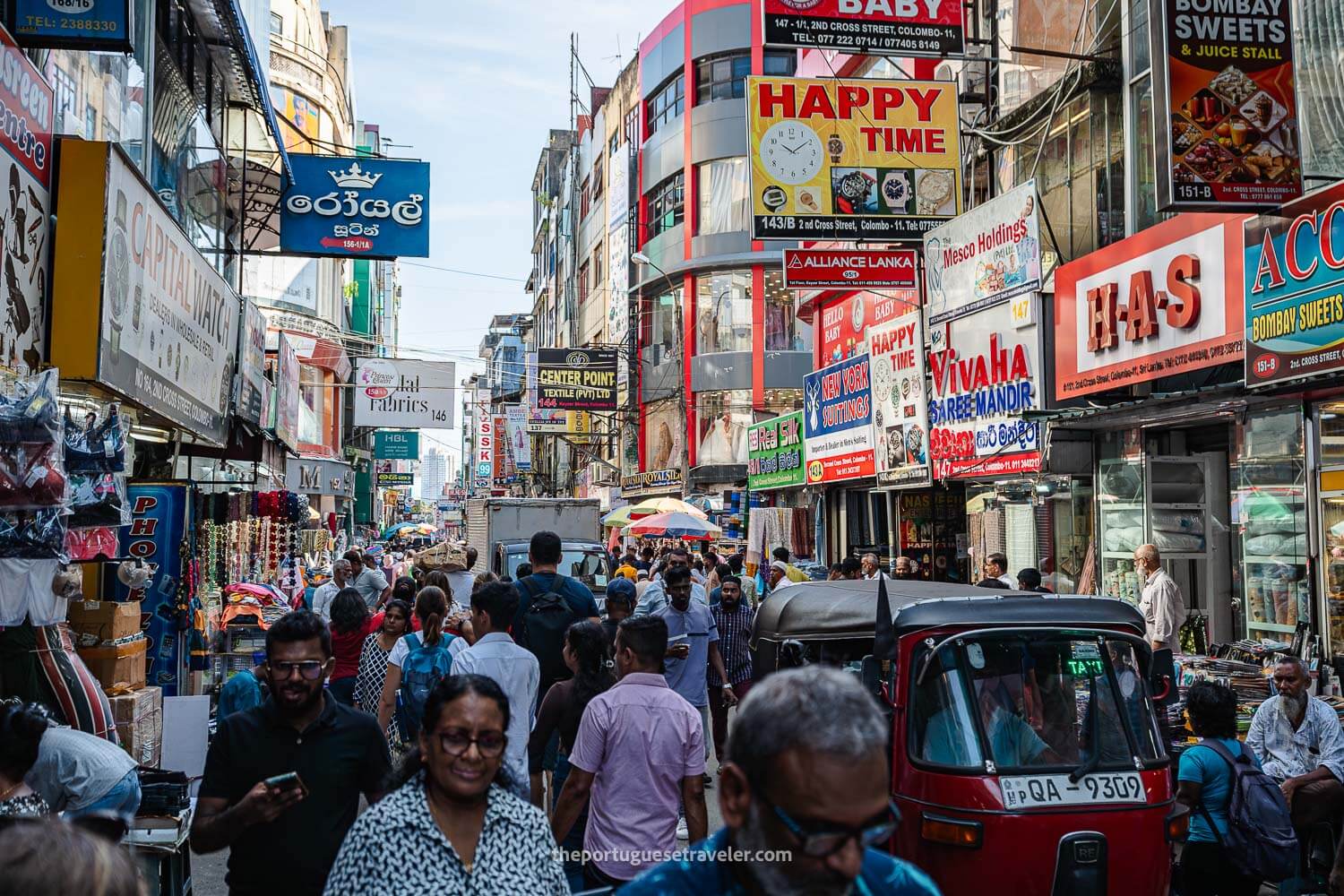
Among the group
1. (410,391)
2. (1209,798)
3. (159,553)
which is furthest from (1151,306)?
(410,391)

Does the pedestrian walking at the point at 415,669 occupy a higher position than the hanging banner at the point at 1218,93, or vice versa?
the hanging banner at the point at 1218,93

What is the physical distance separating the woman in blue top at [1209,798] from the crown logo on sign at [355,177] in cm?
1215

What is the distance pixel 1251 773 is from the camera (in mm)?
6574

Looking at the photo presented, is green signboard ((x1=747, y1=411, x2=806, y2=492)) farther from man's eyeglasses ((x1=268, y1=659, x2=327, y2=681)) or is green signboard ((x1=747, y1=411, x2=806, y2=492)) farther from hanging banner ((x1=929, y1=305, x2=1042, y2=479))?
man's eyeglasses ((x1=268, y1=659, x2=327, y2=681))

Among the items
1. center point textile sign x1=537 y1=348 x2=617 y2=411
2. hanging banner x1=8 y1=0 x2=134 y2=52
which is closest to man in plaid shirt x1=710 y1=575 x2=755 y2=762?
hanging banner x1=8 y1=0 x2=134 y2=52

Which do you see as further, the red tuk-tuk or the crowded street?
the red tuk-tuk

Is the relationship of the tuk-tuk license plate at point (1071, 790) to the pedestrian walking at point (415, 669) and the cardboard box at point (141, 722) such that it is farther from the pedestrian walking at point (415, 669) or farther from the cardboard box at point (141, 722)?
the cardboard box at point (141, 722)

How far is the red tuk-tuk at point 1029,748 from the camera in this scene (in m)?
5.88

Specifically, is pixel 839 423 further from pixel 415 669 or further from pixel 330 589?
pixel 415 669

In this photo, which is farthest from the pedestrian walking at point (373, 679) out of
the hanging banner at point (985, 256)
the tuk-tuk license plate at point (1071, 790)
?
the hanging banner at point (985, 256)

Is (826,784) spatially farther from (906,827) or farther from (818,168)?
(818,168)

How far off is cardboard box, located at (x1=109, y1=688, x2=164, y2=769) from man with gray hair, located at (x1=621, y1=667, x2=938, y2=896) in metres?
7.33

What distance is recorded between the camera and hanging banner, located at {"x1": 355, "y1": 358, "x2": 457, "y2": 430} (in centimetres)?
3394

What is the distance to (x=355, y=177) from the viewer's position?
1606 centimetres
